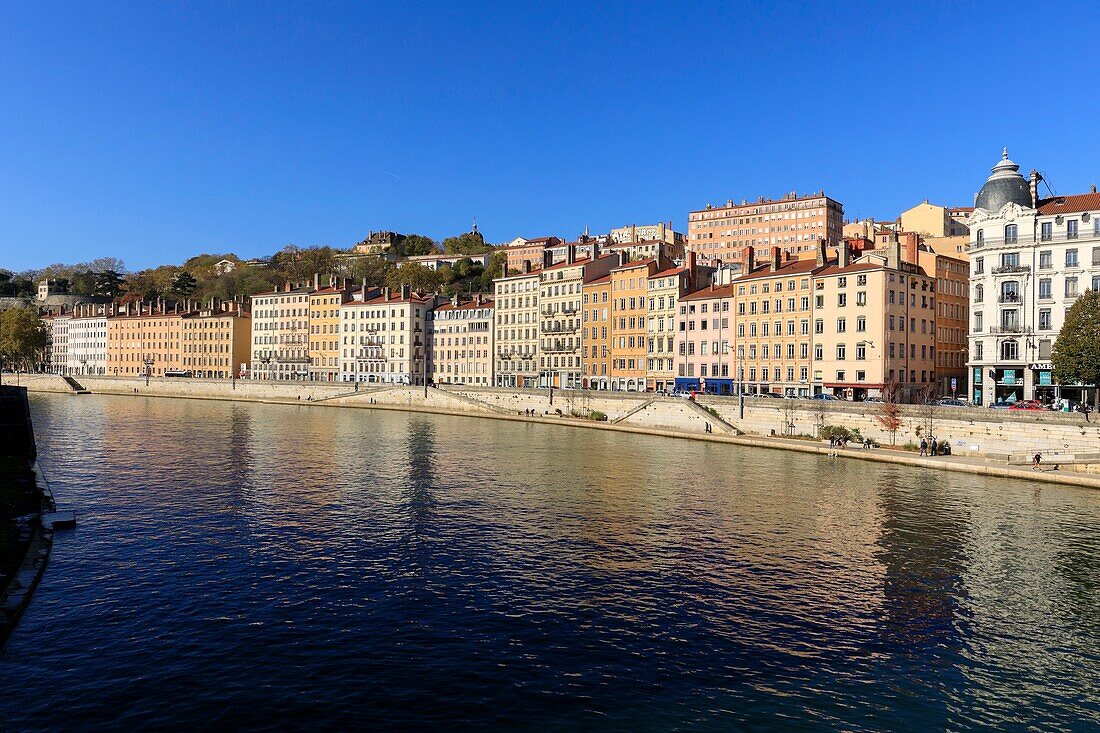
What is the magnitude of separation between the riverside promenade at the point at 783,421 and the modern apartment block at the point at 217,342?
3282 cm

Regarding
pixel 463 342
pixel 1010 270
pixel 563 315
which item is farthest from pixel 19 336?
pixel 1010 270

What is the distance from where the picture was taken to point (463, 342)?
411 ft

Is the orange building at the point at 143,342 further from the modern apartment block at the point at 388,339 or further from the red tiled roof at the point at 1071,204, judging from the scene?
the red tiled roof at the point at 1071,204

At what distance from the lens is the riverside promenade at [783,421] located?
163ft

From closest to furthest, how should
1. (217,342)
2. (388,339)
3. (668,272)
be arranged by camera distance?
(668,272) → (388,339) → (217,342)

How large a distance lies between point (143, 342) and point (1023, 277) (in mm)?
148955

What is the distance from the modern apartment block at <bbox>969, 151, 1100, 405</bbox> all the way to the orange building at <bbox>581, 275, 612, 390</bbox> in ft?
140

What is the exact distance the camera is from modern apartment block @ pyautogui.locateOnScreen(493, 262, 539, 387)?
113938mm

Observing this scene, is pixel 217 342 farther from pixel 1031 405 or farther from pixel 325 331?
pixel 1031 405

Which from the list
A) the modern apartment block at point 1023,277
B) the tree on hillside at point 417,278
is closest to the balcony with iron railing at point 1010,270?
the modern apartment block at point 1023,277

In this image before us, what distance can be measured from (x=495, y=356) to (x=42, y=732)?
343ft

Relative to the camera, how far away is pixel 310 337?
461 ft

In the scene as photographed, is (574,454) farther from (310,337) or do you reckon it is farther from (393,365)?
(310,337)

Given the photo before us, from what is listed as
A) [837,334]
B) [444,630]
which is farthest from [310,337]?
[444,630]
